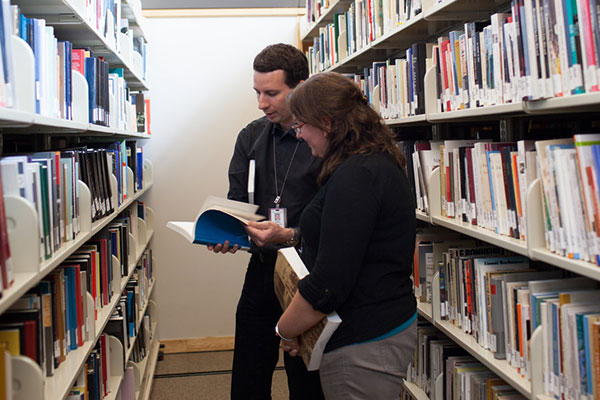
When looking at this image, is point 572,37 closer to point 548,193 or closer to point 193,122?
point 548,193

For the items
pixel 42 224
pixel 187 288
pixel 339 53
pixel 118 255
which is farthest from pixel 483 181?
pixel 187 288

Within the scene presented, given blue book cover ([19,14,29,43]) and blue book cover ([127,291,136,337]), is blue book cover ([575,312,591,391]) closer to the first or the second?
blue book cover ([19,14,29,43])

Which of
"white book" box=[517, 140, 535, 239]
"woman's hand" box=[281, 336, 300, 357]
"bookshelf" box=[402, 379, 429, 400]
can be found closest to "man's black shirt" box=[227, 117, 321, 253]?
"woman's hand" box=[281, 336, 300, 357]

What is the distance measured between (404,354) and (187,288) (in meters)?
3.15

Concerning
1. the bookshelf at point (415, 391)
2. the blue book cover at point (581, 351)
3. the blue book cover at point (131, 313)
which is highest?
the blue book cover at point (581, 351)

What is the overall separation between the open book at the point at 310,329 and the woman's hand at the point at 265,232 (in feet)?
0.67

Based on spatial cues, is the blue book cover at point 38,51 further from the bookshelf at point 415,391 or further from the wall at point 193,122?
the wall at point 193,122

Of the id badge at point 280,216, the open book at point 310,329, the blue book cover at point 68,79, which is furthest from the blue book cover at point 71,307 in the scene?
the id badge at point 280,216

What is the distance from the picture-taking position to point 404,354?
5.19 ft

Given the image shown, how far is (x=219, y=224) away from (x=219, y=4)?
2896mm

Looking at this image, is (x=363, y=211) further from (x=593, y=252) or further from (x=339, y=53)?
(x=339, y=53)

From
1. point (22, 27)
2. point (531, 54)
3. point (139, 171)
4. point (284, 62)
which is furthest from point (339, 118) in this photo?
point (139, 171)

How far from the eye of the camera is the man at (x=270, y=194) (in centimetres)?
220

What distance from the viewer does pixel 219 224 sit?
2.03m
